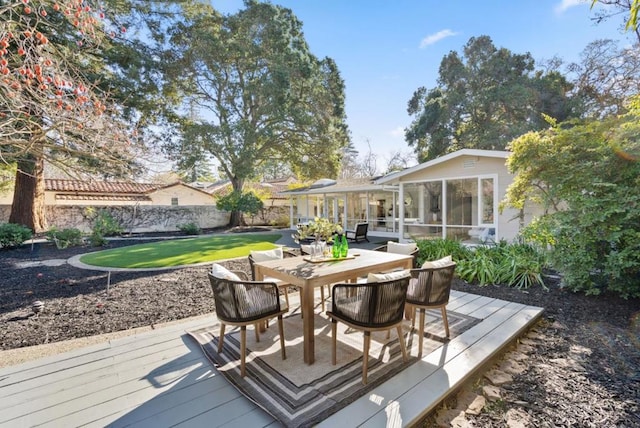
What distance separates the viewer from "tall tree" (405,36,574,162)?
1681cm

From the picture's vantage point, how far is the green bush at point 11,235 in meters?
9.70

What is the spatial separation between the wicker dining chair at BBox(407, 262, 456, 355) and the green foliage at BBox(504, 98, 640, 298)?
3001mm

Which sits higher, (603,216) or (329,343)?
(603,216)

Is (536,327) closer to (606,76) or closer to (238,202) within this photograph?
(606,76)

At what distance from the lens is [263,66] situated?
53.9ft

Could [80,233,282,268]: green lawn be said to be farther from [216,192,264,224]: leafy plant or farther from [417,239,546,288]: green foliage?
[216,192,264,224]: leafy plant

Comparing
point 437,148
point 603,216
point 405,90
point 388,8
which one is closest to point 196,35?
point 388,8

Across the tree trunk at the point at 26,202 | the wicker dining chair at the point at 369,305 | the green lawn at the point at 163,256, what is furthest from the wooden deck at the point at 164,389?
the tree trunk at the point at 26,202

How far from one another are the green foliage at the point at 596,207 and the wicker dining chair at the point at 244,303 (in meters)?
4.77

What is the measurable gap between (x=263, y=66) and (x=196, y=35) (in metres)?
3.63

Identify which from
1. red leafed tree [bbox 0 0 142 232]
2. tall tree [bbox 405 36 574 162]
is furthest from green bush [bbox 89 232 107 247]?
tall tree [bbox 405 36 574 162]

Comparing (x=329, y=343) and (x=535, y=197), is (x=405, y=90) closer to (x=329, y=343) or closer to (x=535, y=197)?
(x=535, y=197)

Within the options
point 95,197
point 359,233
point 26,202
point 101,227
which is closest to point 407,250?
point 359,233

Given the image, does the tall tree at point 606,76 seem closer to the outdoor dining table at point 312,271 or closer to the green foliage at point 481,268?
the green foliage at point 481,268
